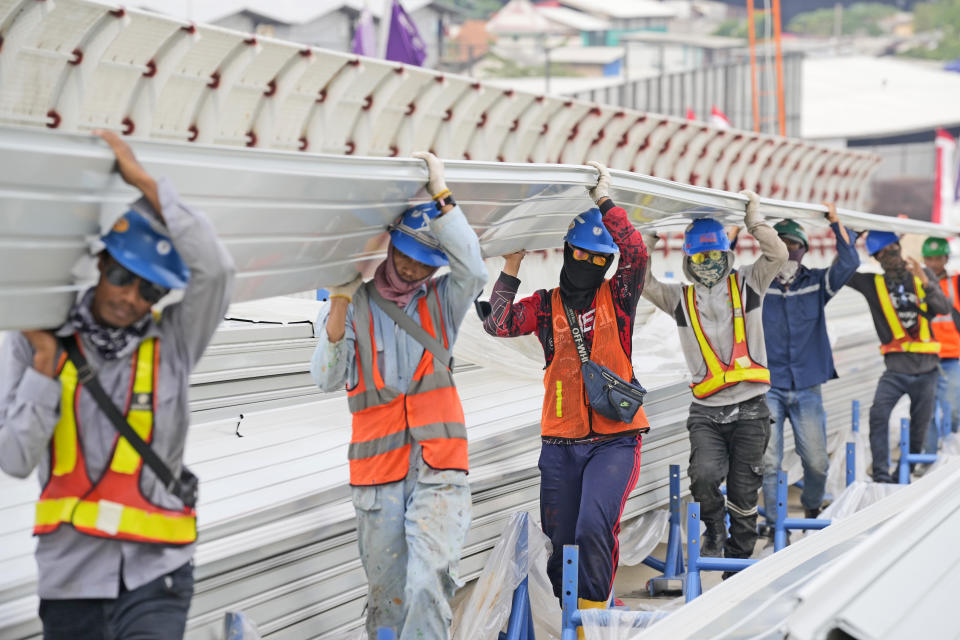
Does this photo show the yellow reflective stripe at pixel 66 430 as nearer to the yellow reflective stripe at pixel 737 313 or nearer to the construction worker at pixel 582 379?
the construction worker at pixel 582 379

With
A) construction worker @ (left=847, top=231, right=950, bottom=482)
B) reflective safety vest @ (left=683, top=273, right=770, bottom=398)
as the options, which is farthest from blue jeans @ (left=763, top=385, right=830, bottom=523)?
construction worker @ (left=847, top=231, right=950, bottom=482)

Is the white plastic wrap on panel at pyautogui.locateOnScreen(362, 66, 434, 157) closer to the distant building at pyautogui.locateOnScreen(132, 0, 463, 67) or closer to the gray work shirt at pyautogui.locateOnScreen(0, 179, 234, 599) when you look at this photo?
the gray work shirt at pyautogui.locateOnScreen(0, 179, 234, 599)

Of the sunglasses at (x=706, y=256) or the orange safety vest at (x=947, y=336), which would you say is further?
the orange safety vest at (x=947, y=336)

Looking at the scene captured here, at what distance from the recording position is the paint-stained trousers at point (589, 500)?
4766mm

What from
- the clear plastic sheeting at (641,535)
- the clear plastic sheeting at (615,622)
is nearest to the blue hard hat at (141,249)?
the clear plastic sheeting at (615,622)

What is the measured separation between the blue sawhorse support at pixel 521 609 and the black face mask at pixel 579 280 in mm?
899

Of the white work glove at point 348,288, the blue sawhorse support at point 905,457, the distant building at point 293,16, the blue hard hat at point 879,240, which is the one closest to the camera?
the white work glove at point 348,288

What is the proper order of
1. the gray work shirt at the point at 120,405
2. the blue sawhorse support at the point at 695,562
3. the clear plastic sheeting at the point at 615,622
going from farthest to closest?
the blue sawhorse support at the point at 695,562 < the clear plastic sheeting at the point at 615,622 < the gray work shirt at the point at 120,405

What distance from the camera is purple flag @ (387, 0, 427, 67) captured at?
16.4m

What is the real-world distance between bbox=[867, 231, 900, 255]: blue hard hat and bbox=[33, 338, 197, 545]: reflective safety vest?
6.27 metres

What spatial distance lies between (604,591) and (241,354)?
1.94 meters

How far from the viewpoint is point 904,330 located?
326 inches

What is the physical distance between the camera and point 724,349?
5.86m

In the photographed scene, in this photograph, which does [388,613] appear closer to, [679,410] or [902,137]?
[679,410]
